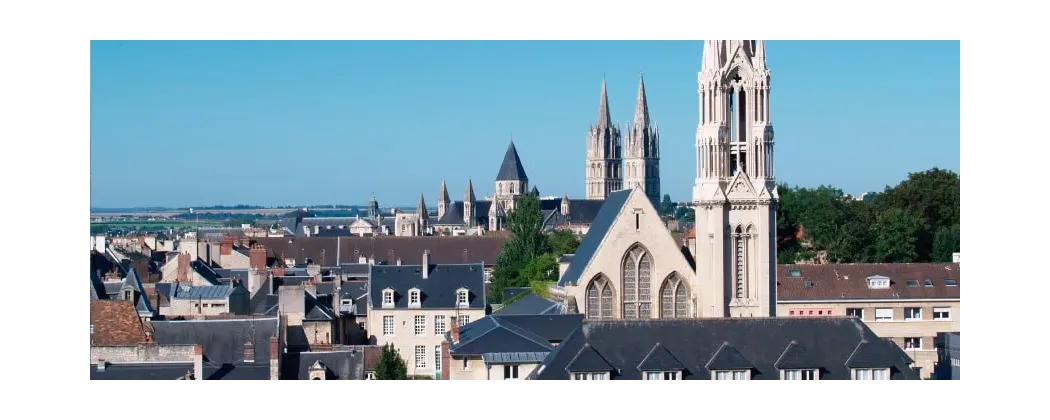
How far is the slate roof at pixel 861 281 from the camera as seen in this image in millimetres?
65188

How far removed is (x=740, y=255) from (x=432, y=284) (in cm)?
2259

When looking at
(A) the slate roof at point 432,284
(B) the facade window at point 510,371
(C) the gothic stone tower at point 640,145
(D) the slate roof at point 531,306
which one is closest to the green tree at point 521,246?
(A) the slate roof at point 432,284

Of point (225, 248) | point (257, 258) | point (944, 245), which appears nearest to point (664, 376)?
point (944, 245)

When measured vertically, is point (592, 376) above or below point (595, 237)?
below

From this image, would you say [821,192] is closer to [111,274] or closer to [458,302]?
[458,302]

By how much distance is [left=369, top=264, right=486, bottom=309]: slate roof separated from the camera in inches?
2943

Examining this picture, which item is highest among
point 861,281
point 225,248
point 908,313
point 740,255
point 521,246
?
point 740,255

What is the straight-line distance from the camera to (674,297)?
2287 inches

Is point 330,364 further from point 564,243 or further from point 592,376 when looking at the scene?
point 564,243

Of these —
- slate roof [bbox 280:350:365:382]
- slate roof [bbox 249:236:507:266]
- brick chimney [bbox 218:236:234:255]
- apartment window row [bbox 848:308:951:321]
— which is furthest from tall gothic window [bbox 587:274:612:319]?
brick chimney [bbox 218:236:234:255]

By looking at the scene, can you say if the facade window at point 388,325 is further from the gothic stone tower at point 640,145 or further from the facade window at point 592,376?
the gothic stone tower at point 640,145

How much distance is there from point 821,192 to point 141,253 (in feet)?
171

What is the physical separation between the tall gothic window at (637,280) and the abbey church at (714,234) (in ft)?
0.11
